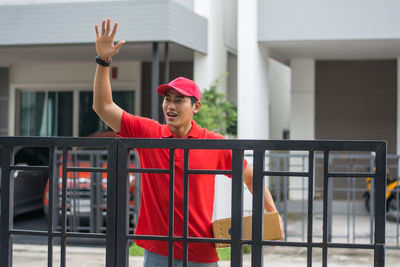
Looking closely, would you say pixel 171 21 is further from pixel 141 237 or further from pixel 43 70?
pixel 141 237

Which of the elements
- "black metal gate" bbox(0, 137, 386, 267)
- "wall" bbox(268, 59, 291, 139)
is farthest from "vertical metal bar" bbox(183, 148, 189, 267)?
"wall" bbox(268, 59, 291, 139)

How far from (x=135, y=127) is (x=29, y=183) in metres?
7.69

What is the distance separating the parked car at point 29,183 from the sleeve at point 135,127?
7288 mm

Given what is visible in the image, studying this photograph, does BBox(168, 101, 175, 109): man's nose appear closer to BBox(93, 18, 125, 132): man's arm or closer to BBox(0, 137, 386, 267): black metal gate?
BBox(93, 18, 125, 132): man's arm

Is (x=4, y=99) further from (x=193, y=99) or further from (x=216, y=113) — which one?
(x=193, y=99)

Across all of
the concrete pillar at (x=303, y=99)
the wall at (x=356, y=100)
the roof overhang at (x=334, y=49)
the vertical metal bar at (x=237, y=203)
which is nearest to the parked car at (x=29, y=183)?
the roof overhang at (x=334, y=49)

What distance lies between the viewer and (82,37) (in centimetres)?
992

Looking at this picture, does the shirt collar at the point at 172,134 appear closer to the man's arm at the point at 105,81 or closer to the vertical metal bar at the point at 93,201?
the man's arm at the point at 105,81

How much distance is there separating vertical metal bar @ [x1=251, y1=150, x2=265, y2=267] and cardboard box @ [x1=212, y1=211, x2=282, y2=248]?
0.50 ft

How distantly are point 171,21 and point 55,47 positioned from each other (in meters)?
2.42

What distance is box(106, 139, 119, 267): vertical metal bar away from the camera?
10.1 ft

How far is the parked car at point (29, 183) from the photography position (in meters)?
10.6

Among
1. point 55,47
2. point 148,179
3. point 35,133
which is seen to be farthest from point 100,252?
point 35,133

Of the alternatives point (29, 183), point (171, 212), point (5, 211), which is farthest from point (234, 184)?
point (29, 183)
